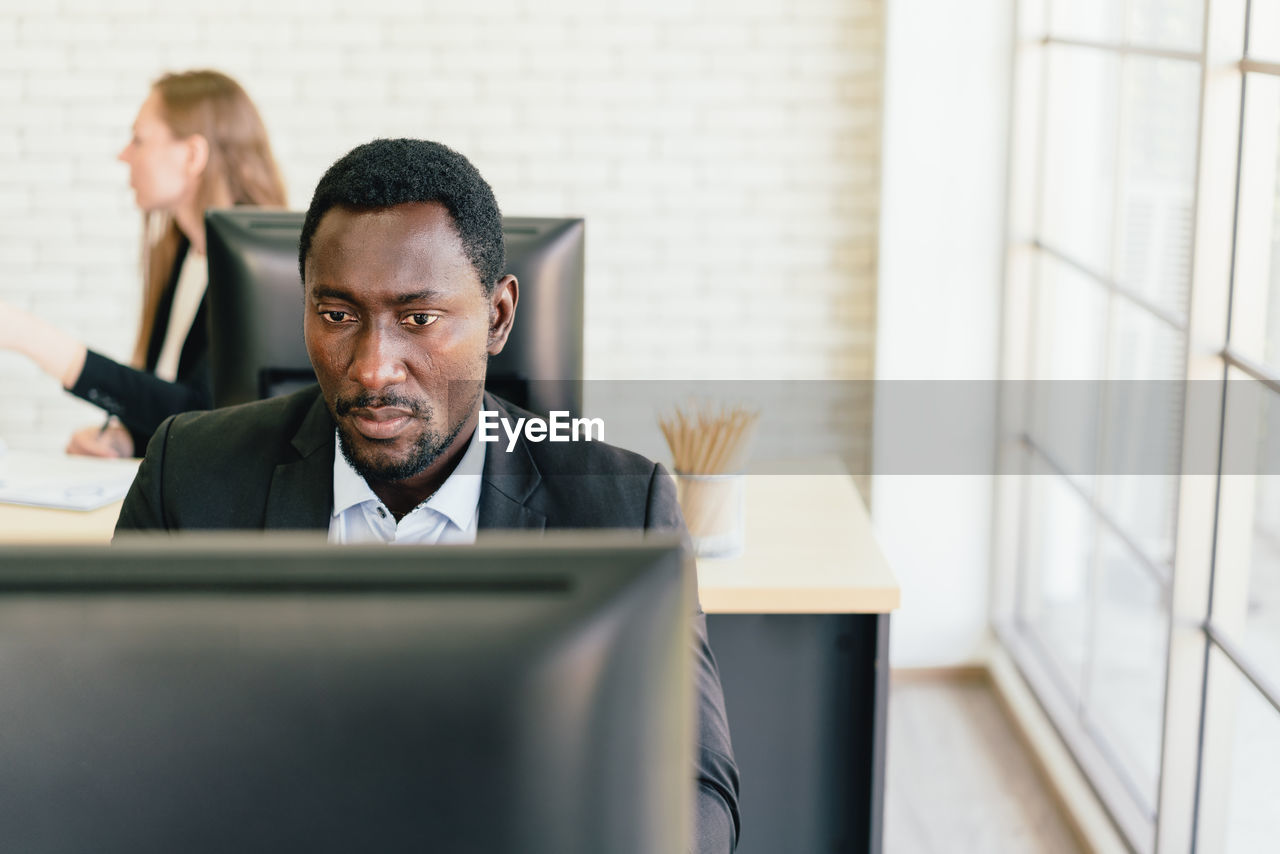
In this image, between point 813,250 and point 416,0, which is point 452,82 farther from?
point 813,250

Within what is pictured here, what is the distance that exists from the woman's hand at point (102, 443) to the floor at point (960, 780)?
1.78 m

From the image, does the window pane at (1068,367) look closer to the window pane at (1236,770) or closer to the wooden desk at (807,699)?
the window pane at (1236,770)

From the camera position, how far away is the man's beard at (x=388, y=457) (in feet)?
4.64

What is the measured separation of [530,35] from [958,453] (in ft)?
5.55

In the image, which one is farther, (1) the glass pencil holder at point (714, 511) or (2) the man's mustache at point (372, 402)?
(1) the glass pencil holder at point (714, 511)

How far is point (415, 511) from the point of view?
5.07 ft

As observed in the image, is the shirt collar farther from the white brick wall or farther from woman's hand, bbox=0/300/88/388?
the white brick wall

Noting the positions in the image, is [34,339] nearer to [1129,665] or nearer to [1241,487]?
[1241,487]

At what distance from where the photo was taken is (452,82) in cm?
407

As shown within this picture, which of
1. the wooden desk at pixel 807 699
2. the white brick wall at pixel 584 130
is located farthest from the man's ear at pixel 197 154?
the wooden desk at pixel 807 699

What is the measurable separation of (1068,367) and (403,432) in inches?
97.2

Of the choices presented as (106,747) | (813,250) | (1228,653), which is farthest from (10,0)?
(106,747)

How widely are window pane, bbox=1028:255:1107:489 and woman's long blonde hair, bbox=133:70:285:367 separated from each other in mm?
1896

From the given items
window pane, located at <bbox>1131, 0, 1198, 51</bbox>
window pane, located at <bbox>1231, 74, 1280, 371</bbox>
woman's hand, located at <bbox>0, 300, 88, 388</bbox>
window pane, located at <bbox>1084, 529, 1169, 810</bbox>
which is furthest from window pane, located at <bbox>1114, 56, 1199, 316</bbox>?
woman's hand, located at <bbox>0, 300, 88, 388</bbox>
